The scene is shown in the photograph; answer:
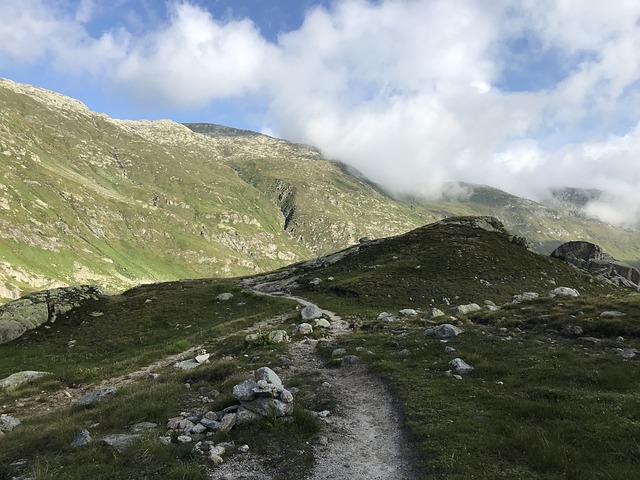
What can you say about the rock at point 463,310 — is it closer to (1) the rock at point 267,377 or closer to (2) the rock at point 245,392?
(1) the rock at point 267,377

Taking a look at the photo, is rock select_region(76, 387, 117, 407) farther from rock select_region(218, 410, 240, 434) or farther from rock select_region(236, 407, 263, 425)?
rock select_region(236, 407, 263, 425)

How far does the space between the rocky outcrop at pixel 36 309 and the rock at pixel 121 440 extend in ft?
148

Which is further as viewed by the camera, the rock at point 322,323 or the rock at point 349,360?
the rock at point 322,323

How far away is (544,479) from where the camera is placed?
402 inches

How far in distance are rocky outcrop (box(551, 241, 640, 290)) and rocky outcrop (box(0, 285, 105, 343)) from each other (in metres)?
94.8

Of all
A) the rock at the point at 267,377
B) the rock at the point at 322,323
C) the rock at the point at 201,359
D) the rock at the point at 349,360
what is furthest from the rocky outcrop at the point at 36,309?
the rock at the point at 267,377

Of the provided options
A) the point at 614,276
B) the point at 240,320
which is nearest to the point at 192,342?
the point at 240,320

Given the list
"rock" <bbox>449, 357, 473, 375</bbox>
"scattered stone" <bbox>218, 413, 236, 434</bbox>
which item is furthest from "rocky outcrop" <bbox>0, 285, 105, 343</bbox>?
"rock" <bbox>449, 357, 473, 375</bbox>

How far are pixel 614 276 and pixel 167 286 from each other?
3592 inches

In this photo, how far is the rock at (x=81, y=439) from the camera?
13.2 metres

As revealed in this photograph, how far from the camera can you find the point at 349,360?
24.6 m

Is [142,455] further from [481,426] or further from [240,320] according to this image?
[240,320]

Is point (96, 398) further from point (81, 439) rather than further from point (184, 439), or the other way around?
point (184, 439)

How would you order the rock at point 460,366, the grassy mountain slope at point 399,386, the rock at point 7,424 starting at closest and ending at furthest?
1. the grassy mountain slope at point 399,386
2. the rock at point 7,424
3. the rock at point 460,366
